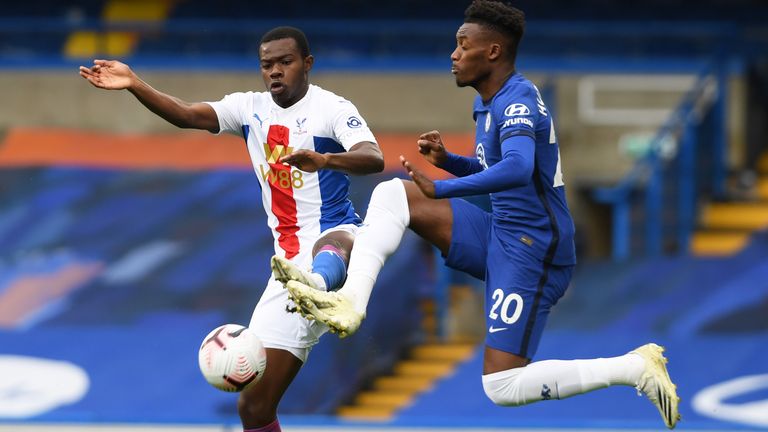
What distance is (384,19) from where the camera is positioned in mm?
17531

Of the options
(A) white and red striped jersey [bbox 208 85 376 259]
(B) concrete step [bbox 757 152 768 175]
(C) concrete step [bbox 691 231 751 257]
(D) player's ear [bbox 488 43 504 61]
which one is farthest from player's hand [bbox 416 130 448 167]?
(B) concrete step [bbox 757 152 768 175]

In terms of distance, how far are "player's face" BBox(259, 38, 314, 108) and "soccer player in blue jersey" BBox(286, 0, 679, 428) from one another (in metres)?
0.64

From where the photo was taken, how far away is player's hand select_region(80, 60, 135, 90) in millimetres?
6906

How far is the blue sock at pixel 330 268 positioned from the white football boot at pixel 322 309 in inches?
9.2

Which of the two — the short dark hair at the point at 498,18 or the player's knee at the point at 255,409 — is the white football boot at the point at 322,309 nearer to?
the player's knee at the point at 255,409

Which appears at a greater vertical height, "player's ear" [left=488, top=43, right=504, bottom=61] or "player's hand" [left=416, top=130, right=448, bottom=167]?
"player's ear" [left=488, top=43, right=504, bottom=61]

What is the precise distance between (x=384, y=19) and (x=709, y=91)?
151 inches

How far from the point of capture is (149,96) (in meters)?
7.07

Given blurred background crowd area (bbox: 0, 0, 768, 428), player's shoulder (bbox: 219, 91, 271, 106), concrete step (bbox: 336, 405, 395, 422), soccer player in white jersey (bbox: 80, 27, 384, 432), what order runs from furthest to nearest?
1. concrete step (bbox: 336, 405, 395, 422)
2. blurred background crowd area (bbox: 0, 0, 768, 428)
3. player's shoulder (bbox: 219, 91, 271, 106)
4. soccer player in white jersey (bbox: 80, 27, 384, 432)

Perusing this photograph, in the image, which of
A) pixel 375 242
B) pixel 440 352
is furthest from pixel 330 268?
pixel 440 352

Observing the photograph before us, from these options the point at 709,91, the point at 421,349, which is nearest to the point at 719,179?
the point at 709,91

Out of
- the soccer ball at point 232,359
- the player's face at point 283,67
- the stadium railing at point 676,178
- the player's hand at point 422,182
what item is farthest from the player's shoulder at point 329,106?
the stadium railing at point 676,178

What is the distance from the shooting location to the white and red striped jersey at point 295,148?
23.6ft

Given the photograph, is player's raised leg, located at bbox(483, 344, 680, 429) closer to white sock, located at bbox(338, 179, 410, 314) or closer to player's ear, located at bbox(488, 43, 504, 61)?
white sock, located at bbox(338, 179, 410, 314)
